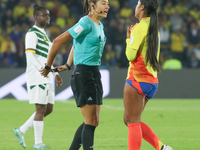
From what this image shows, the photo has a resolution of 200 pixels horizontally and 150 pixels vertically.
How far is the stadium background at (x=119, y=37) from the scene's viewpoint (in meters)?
13.9

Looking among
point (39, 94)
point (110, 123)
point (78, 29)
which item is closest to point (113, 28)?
point (110, 123)

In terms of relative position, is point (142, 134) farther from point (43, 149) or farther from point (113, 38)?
point (113, 38)

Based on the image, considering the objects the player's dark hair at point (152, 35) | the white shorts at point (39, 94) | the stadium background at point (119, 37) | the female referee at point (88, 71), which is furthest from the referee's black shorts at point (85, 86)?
the stadium background at point (119, 37)

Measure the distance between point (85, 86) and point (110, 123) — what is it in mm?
4219

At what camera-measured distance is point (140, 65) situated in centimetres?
439

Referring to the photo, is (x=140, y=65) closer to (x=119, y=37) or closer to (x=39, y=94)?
(x=39, y=94)

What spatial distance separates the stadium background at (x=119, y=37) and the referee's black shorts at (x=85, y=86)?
898cm

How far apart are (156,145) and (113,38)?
452 inches

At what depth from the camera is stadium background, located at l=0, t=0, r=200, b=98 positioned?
1391 centimetres

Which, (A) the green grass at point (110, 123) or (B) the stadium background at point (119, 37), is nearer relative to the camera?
(A) the green grass at point (110, 123)

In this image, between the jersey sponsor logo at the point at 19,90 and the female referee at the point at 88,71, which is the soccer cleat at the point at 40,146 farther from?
the jersey sponsor logo at the point at 19,90

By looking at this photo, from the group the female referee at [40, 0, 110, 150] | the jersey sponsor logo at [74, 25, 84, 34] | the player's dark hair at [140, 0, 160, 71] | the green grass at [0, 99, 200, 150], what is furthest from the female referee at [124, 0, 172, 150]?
the green grass at [0, 99, 200, 150]

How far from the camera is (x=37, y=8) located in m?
5.90

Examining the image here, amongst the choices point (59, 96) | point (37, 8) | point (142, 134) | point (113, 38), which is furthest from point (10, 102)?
point (142, 134)
